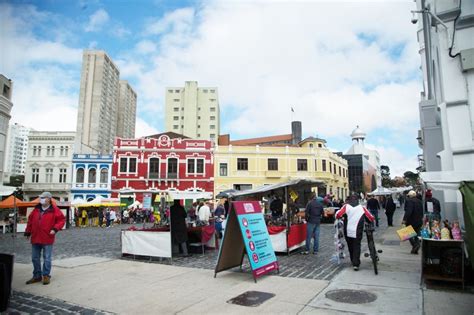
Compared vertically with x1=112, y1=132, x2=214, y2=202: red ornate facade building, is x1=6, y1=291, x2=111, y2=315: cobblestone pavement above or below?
below

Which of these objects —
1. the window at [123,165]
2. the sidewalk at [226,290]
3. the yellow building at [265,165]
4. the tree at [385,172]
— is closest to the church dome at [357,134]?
the tree at [385,172]

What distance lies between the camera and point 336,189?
4609 cm

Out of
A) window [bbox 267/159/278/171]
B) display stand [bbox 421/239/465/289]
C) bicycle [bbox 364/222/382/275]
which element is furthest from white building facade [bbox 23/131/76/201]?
display stand [bbox 421/239/465/289]

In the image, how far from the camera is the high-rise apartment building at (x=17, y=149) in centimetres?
4990

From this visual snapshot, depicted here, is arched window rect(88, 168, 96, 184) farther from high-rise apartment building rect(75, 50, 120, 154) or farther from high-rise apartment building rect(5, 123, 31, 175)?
high-rise apartment building rect(75, 50, 120, 154)

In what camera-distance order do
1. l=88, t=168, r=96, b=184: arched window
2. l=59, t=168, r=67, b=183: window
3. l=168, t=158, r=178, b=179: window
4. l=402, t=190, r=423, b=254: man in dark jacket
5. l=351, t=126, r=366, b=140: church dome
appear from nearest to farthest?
l=402, t=190, r=423, b=254: man in dark jacket → l=168, t=158, r=178, b=179: window → l=88, t=168, r=96, b=184: arched window → l=59, t=168, r=67, b=183: window → l=351, t=126, r=366, b=140: church dome

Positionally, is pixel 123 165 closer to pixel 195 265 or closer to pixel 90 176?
pixel 90 176

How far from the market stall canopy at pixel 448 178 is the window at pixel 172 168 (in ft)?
118

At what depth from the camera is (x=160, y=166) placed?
131ft

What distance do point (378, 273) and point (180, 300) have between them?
4.29 meters

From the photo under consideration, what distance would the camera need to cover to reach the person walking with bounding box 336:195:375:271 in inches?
292

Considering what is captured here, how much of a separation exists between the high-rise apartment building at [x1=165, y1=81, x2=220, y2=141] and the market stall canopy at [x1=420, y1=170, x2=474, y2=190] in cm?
8263

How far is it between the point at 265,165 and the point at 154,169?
13545mm

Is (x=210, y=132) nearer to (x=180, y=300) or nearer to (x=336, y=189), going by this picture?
(x=336, y=189)
